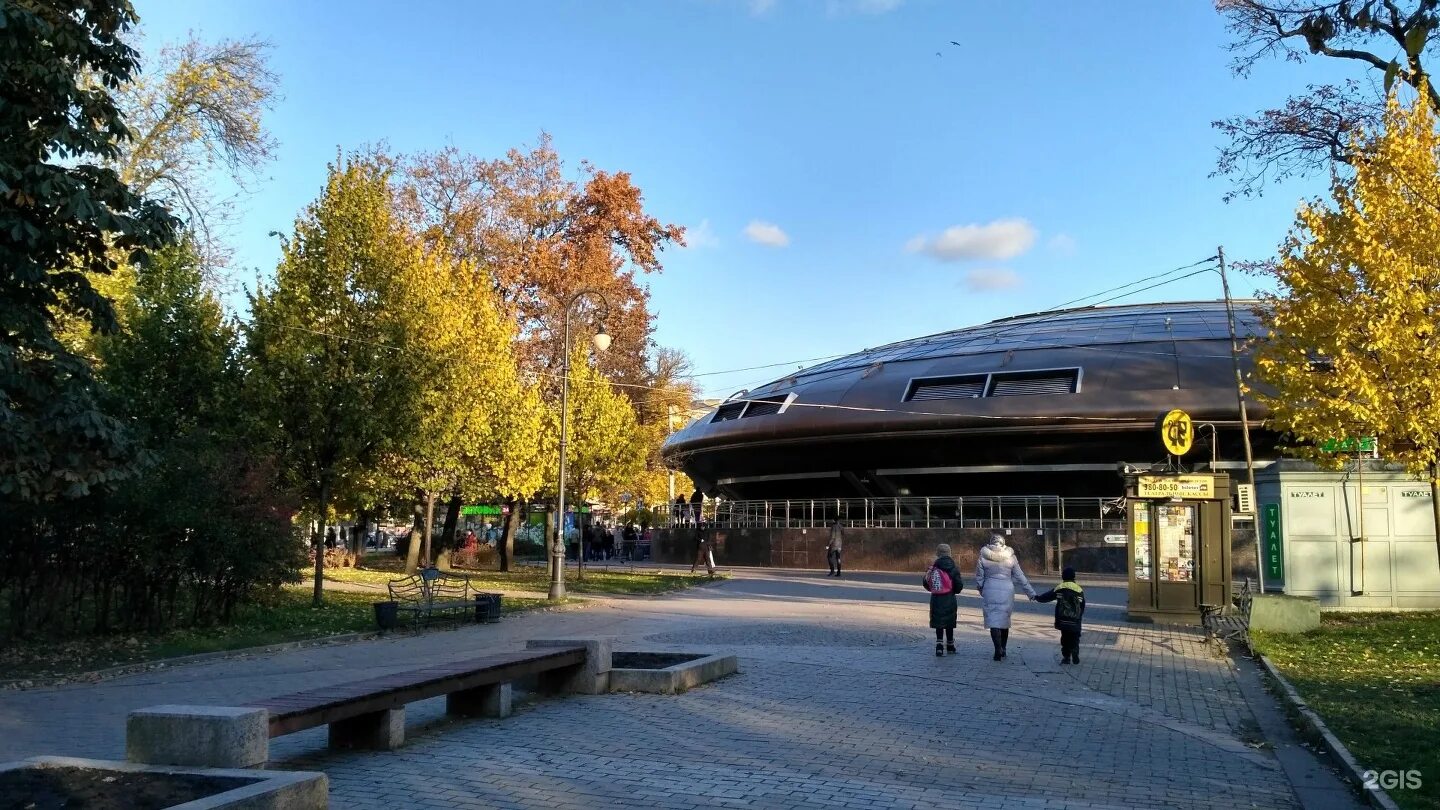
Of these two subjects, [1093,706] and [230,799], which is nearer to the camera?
[230,799]

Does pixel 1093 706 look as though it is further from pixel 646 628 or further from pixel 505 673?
pixel 646 628

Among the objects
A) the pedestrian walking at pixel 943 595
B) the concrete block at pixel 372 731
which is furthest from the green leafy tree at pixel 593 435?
the concrete block at pixel 372 731

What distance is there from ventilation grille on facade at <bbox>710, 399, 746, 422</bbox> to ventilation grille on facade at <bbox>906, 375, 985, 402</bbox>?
863 cm

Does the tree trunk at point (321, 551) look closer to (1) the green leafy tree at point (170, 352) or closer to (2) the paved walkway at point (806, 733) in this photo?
(1) the green leafy tree at point (170, 352)

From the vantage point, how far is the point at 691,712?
9797mm

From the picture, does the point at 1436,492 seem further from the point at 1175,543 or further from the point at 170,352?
the point at 170,352

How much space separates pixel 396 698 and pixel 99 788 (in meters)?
2.31

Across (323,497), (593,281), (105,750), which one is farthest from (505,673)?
(593,281)

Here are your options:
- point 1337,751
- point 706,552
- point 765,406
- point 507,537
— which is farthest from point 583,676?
point 765,406

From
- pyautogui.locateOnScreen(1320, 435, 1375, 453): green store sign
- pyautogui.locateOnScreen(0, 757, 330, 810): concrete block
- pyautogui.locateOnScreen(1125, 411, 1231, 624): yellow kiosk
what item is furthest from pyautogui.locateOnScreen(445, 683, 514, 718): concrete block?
pyautogui.locateOnScreen(1320, 435, 1375, 453): green store sign

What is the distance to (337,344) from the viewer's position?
839 inches

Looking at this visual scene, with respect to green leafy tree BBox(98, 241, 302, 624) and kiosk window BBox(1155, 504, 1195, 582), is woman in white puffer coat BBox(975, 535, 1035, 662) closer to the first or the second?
kiosk window BBox(1155, 504, 1195, 582)

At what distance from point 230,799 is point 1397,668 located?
12358mm

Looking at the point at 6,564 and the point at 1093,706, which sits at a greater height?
the point at 6,564
